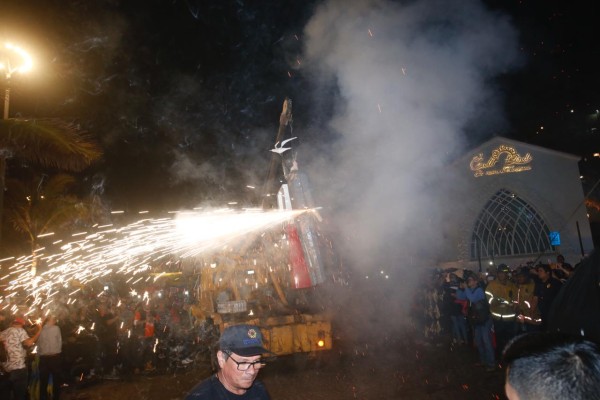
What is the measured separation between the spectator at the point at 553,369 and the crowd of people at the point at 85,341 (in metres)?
7.69

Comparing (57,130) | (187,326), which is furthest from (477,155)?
(57,130)

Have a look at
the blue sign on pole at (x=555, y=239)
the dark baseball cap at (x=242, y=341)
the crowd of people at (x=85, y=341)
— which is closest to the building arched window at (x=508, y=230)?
the blue sign on pole at (x=555, y=239)

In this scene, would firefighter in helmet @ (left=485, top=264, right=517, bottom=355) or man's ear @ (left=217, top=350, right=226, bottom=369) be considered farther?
firefighter in helmet @ (left=485, top=264, right=517, bottom=355)

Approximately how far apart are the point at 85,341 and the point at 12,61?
22.1ft

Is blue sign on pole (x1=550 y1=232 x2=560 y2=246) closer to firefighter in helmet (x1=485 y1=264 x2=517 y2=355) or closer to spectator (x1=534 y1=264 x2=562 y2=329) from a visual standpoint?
firefighter in helmet (x1=485 y1=264 x2=517 y2=355)

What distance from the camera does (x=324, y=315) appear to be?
8586 millimetres

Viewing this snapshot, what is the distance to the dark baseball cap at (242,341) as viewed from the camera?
228 centimetres

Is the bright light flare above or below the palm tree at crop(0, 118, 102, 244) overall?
above

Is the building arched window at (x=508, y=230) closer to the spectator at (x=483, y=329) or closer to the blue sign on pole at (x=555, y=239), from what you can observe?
the blue sign on pole at (x=555, y=239)

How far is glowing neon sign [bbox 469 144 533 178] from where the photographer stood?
73.6 ft

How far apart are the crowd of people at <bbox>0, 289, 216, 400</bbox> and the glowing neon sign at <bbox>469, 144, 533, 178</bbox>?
20.0m

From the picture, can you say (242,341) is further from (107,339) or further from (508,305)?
(107,339)

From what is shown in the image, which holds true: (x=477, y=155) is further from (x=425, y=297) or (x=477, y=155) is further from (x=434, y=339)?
(x=434, y=339)

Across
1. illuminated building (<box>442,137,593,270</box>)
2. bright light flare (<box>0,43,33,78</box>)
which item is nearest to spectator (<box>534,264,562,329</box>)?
bright light flare (<box>0,43,33,78</box>)
